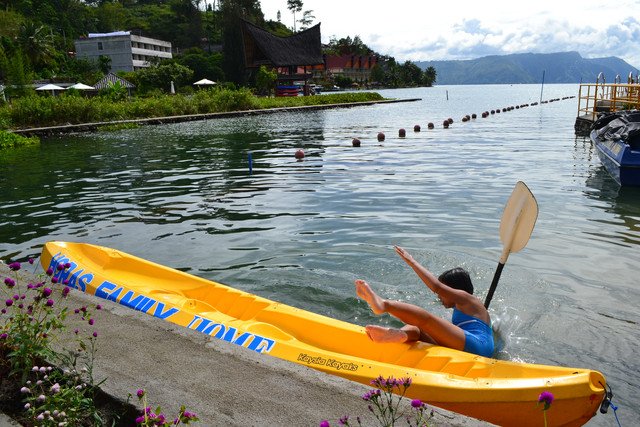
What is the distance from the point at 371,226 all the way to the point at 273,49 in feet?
188

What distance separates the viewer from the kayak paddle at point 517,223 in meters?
4.96

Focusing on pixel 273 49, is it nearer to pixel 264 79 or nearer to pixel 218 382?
pixel 264 79

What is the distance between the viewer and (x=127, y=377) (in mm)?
3154

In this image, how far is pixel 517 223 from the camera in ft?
16.6

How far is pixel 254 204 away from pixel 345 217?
224cm

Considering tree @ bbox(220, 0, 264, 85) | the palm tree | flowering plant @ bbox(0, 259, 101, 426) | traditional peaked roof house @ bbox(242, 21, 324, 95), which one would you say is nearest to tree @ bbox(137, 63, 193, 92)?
traditional peaked roof house @ bbox(242, 21, 324, 95)

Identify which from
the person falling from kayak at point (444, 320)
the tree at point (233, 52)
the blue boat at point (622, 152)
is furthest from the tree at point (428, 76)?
the person falling from kayak at point (444, 320)

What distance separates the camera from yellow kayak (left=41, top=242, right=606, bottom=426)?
3.29 meters

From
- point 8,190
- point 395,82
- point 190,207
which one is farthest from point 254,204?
point 395,82

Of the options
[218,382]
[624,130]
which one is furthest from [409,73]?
[218,382]

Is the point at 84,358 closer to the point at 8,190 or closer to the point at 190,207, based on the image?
the point at 190,207

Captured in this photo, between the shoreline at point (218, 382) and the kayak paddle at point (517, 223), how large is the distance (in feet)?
8.34

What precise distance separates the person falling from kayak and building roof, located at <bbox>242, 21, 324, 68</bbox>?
5969 cm

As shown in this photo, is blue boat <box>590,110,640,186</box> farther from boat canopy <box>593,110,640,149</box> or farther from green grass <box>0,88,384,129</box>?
green grass <box>0,88,384,129</box>
